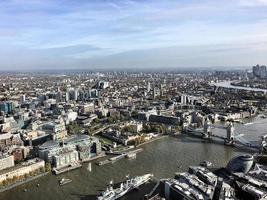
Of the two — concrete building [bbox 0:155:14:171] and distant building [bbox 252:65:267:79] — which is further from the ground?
distant building [bbox 252:65:267:79]

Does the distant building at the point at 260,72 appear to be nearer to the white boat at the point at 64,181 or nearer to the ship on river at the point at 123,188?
the ship on river at the point at 123,188

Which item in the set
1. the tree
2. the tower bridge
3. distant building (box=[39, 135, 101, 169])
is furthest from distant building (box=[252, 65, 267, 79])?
the tree

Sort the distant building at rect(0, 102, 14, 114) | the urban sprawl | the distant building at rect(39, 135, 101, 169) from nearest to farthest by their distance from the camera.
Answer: the urban sprawl < the distant building at rect(39, 135, 101, 169) < the distant building at rect(0, 102, 14, 114)

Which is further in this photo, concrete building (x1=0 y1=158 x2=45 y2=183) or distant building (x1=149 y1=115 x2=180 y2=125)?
distant building (x1=149 y1=115 x2=180 y2=125)

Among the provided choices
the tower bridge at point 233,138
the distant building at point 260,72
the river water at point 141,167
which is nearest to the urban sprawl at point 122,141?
the tower bridge at point 233,138

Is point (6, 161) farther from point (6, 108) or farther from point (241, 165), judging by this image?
point (6, 108)

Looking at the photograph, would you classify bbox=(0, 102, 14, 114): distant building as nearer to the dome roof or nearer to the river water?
the river water
